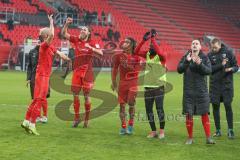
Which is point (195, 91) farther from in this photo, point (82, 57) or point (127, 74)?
point (82, 57)

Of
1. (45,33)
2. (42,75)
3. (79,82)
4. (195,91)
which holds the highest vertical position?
(45,33)

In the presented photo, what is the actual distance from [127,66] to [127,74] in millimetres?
172

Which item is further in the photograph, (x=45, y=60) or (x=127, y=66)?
(x=127, y=66)

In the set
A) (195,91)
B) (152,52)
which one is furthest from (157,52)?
(195,91)

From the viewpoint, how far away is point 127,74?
10.5 metres

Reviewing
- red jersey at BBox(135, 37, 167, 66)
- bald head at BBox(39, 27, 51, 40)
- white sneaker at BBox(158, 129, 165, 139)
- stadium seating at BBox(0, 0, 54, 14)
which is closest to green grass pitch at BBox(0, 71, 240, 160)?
white sneaker at BBox(158, 129, 165, 139)

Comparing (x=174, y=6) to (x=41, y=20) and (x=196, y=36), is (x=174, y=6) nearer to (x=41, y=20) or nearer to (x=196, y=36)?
(x=196, y=36)

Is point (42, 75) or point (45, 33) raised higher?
point (45, 33)

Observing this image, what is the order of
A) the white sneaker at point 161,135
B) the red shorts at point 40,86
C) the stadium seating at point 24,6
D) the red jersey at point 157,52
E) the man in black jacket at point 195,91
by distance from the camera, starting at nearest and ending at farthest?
1. the man in black jacket at point 195,91
2. the red jersey at point 157,52
3. the white sneaker at point 161,135
4. the red shorts at point 40,86
5. the stadium seating at point 24,6

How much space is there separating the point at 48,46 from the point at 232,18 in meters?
51.7

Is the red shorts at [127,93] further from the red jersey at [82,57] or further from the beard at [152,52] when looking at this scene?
the red jersey at [82,57]

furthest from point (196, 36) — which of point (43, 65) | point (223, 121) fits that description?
point (43, 65)

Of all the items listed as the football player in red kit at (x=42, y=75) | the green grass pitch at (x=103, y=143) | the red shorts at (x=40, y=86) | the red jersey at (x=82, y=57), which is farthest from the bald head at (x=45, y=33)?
the green grass pitch at (x=103, y=143)

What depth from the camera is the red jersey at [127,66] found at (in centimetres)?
1039
